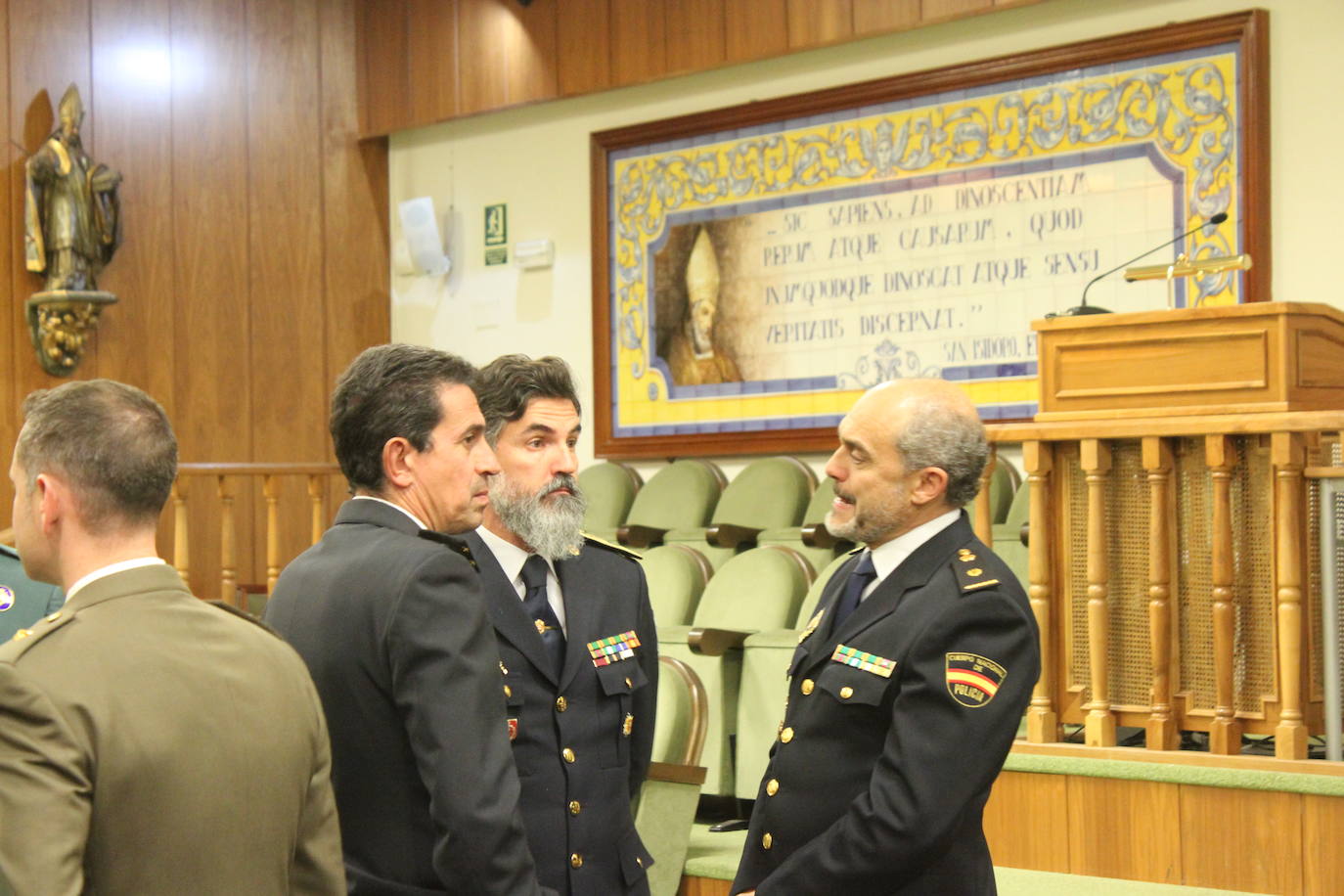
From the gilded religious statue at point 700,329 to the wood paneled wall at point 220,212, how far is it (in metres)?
1.91

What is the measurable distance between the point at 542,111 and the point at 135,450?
593 centimetres

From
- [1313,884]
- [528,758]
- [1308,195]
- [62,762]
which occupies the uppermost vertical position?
[1308,195]

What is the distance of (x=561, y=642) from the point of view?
7.79ft

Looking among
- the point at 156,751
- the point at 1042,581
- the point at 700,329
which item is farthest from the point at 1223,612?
the point at 700,329

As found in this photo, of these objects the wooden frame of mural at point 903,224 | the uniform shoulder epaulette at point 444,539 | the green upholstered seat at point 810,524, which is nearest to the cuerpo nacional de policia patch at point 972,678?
the uniform shoulder epaulette at point 444,539

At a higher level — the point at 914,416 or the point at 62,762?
the point at 914,416

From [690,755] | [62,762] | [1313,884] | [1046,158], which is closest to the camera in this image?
[62,762]

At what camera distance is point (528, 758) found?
226cm

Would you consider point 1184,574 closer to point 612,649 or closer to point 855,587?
point 855,587

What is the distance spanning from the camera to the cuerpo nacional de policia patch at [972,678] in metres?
2.08

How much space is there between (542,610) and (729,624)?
2340 millimetres

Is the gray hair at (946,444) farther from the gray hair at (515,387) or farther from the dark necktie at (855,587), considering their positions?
the gray hair at (515,387)

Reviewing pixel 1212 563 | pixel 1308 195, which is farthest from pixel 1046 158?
pixel 1212 563

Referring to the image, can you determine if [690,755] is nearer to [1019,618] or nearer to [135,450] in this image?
[1019,618]
